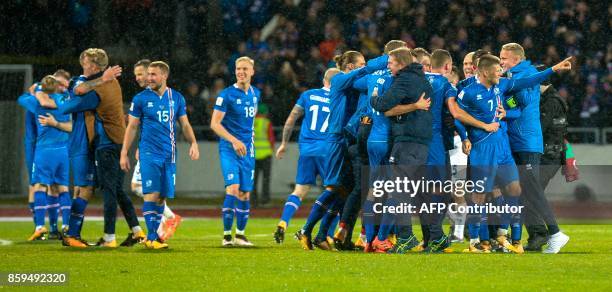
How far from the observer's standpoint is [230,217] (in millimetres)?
13172

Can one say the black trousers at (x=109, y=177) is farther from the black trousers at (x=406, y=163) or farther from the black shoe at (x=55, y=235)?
the black trousers at (x=406, y=163)

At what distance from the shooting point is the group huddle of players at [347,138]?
11664 millimetres

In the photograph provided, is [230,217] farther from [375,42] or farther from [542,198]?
[375,42]

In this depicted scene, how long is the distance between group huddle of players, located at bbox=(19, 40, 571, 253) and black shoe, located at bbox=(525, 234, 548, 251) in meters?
0.30

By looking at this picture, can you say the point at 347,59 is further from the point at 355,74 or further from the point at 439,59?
the point at 439,59

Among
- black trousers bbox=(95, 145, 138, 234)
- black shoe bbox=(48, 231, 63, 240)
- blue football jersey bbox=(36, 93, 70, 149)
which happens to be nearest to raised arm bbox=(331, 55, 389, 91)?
black trousers bbox=(95, 145, 138, 234)

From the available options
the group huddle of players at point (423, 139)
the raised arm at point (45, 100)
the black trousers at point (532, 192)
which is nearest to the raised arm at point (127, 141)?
the group huddle of players at point (423, 139)

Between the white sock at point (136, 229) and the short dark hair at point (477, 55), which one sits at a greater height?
the short dark hair at point (477, 55)

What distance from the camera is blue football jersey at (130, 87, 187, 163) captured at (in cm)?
1247

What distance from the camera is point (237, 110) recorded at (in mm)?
13266

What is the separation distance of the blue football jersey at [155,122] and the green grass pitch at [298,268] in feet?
3.59

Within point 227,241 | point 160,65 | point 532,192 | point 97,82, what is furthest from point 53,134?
point 532,192

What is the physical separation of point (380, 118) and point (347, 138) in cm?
86

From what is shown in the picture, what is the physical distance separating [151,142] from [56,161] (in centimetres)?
315
